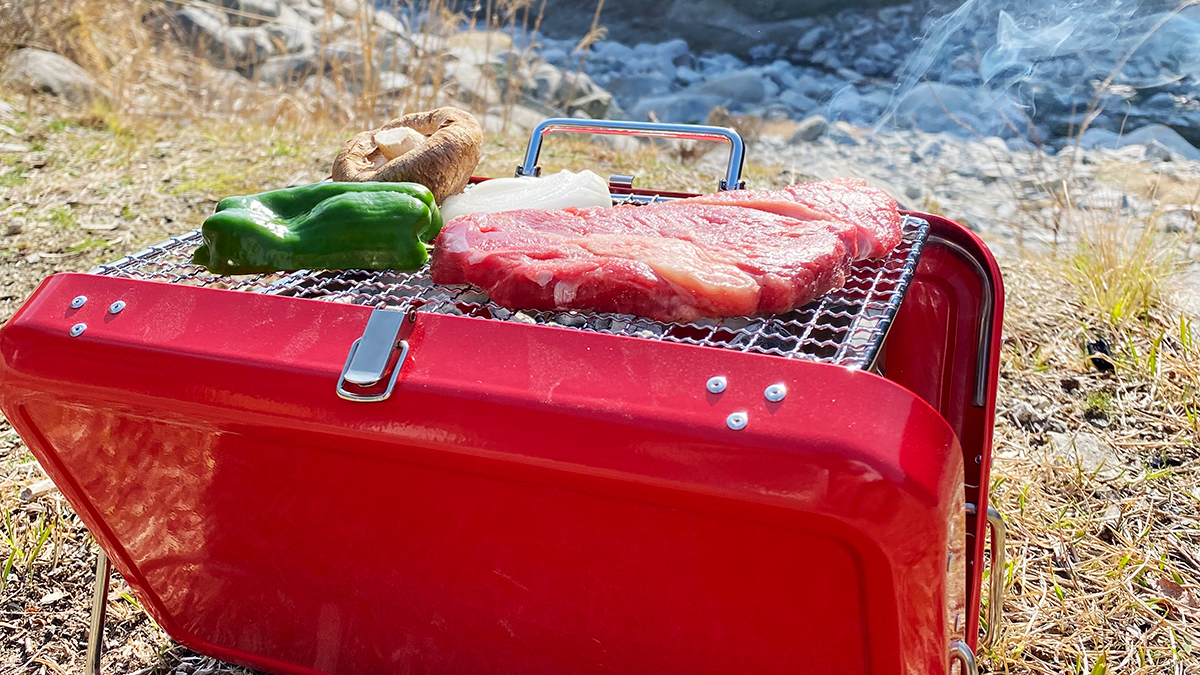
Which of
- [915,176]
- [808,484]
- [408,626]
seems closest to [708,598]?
[808,484]

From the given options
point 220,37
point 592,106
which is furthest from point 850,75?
point 220,37

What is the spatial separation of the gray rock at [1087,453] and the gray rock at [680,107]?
33.6 ft

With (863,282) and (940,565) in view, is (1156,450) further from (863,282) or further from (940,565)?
(940,565)

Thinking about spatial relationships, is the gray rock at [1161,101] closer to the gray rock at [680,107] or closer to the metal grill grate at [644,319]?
the gray rock at [680,107]

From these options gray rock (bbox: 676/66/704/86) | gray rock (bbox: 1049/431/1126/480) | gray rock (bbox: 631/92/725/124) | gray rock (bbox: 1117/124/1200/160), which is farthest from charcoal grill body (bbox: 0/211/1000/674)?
gray rock (bbox: 676/66/704/86)

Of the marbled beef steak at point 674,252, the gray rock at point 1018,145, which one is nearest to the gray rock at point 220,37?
the gray rock at point 1018,145

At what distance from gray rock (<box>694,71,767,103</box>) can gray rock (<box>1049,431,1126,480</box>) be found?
1136 cm

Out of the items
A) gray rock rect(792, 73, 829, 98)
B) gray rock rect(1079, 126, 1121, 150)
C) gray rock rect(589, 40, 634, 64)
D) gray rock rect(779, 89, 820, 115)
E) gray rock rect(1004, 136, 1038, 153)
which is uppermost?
gray rock rect(1079, 126, 1121, 150)

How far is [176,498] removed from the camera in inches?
62.8

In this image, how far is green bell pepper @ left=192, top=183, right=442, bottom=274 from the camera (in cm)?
168

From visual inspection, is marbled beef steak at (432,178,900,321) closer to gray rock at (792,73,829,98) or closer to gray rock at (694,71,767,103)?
gray rock at (694,71,767,103)

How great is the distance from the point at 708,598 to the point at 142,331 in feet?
3.19

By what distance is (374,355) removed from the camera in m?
1.27

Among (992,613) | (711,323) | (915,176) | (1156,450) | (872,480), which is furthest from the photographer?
(915,176)
